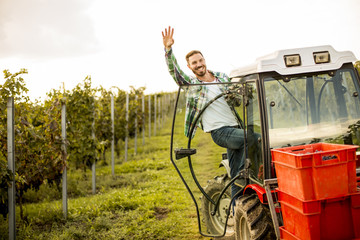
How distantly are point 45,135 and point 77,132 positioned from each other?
68.0 inches

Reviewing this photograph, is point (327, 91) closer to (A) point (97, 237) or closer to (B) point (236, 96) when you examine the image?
(B) point (236, 96)

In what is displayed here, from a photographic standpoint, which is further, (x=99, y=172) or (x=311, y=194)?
(x=99, y=172)

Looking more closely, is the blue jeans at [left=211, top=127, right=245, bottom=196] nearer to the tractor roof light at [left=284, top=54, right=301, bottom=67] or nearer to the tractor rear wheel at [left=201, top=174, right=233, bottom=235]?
the tractor rear wheel at [left=201, top=174, right=233, bottom=235]

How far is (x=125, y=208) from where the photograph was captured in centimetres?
640

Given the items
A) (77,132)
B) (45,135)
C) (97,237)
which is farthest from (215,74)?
(77,132)

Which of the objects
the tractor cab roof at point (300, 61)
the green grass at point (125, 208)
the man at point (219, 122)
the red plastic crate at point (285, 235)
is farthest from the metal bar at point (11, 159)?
the red plastic crate at point (285, 235)

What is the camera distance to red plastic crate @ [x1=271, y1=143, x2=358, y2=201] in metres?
2.40

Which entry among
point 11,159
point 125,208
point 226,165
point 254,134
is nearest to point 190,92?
point 254,134

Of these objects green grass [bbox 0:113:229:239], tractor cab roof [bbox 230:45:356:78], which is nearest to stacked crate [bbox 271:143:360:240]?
tractor cab roof [bbox 230:45:356:78]

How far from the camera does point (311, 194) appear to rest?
2.42 m

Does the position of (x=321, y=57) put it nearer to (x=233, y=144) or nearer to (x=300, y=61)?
(x=300, y=61)

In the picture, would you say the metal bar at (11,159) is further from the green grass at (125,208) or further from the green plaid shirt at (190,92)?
the green plaid shirt at (190,92)

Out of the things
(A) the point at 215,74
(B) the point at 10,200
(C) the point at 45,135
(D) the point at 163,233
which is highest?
(A) the point at 215,74

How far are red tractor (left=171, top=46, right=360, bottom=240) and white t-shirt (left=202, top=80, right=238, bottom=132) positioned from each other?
2.5 inches
